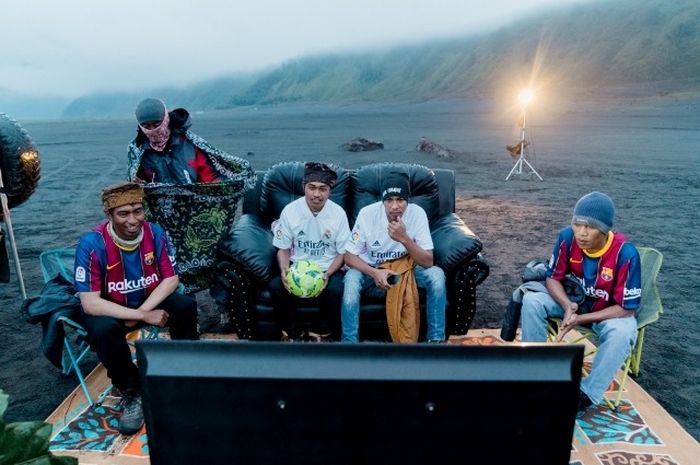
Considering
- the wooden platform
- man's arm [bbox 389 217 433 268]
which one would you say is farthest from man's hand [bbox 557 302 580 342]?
man's arm [bbox 389 217 433 268]

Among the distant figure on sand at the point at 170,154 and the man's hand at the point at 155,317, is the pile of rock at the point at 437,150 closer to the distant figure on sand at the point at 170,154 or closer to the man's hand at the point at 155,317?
the distant figure on sand at the point at 170,154

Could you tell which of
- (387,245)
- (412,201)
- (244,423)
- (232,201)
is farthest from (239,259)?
(244,423)

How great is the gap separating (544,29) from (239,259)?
130 metres

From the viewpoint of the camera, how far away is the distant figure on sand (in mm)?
4188

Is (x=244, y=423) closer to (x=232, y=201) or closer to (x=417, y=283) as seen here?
(x=417, y=283)

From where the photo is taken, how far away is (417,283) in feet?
13.9

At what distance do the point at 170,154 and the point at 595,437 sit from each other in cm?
394

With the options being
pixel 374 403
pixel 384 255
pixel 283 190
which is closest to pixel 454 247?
pixel 384 255

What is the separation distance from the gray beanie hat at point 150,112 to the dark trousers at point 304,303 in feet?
5.47

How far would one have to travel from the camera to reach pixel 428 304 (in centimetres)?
412

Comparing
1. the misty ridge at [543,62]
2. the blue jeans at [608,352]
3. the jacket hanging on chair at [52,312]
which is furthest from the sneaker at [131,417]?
the misty ridge at [543,62]

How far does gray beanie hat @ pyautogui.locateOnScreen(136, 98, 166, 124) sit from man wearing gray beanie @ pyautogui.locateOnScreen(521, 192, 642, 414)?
3.33 meters

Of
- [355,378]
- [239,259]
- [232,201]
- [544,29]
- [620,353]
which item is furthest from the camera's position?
[544,29]

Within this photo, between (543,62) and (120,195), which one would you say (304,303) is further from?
(543,62)
